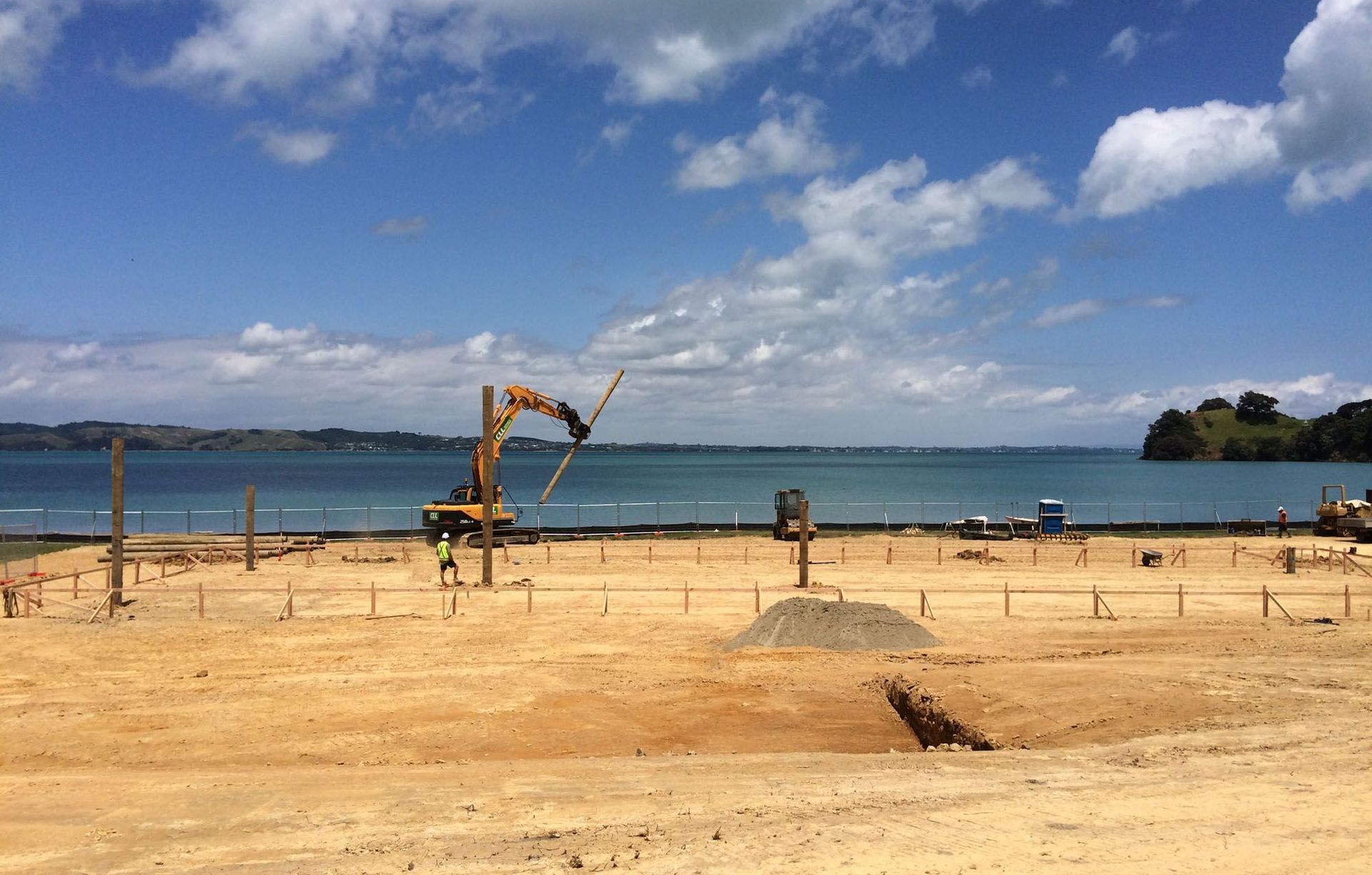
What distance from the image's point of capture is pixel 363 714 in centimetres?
1507

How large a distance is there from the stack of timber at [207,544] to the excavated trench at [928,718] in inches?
1181

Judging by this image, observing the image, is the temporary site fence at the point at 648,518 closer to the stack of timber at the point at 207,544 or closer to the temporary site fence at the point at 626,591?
the stack of timber at the point at 207,544

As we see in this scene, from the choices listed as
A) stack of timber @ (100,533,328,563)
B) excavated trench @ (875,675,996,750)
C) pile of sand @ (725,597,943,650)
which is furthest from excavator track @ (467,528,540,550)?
excavated trench @ (875,675,996,750)

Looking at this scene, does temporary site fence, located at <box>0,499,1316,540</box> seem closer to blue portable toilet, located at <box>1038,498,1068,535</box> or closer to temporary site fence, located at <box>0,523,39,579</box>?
temporary site fence, located at <box>0,523,39,579</box>

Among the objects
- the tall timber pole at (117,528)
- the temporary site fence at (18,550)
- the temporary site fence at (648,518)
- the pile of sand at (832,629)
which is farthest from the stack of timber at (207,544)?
the pile of sand at (832,629)

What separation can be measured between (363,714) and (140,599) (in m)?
15.5

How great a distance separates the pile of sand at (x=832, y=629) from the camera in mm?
19906

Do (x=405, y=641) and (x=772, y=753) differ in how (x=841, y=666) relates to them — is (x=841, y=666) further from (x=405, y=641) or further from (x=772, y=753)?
(x=405, y=641)

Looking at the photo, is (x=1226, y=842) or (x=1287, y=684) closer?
(x=1226, y=842)

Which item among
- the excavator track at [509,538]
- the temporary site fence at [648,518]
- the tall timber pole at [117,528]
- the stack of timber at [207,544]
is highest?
the tall timber pole at [117,528]

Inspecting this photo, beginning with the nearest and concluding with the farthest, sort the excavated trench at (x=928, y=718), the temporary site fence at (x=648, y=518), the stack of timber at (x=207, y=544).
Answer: the excavated trench at (x=928, y=718) < the stack of timber at (x=207, y=544) < the temporary site fence at (x=648, y=518)

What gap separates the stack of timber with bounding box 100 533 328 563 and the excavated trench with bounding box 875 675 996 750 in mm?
30003

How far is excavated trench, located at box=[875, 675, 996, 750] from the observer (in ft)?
46.0

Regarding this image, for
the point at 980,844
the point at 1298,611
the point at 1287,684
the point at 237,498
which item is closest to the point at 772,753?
the point at 980,844
